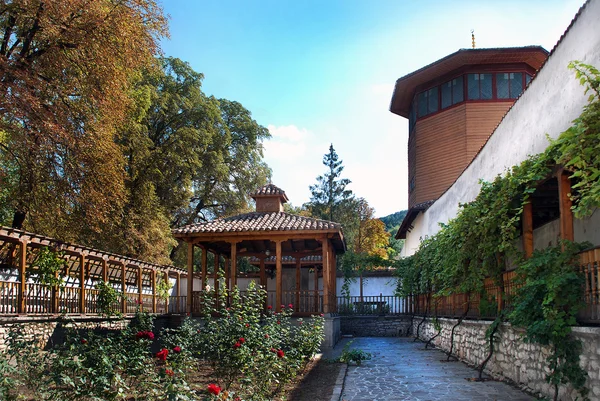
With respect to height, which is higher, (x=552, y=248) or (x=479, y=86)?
(x=479, y=86)

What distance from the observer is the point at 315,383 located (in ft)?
31.4

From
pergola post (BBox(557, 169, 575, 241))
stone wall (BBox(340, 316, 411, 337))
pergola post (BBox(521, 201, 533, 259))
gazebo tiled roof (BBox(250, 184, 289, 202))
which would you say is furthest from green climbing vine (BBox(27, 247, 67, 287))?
stone wall (BBox(340, 316, 411, 337))

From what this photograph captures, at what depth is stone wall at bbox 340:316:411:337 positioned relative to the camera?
22828 mm

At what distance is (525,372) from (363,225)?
122 ft

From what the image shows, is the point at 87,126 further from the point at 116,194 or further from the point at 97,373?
the point at 97,373

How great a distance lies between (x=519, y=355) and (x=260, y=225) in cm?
880

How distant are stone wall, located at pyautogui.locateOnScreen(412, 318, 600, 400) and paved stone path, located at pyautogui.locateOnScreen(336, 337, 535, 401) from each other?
267 millimetres

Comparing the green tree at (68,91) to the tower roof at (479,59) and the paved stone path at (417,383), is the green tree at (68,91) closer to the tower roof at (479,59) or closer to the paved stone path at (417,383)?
the paved stone path at (417,383)

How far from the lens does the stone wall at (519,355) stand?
6078 mm

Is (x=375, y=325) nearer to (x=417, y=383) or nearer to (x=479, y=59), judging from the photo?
(x=479, y=59)

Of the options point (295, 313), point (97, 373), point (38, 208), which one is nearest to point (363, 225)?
Answer: point (295, 313)

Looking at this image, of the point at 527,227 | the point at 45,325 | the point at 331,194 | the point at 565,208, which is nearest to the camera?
the point at 565,208

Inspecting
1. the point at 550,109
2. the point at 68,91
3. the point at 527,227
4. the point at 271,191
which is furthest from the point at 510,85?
the point at 68,91

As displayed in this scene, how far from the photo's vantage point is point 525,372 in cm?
840
